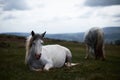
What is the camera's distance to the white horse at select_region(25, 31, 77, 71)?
37.0 feet

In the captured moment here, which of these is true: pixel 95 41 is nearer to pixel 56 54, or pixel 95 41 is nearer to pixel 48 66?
pixel 56 54

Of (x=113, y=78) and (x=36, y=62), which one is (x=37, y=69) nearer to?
(x=36, y=62)

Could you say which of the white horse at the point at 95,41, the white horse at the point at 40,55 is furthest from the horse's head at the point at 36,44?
the white horse at the point at 95,41

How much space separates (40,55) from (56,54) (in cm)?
227

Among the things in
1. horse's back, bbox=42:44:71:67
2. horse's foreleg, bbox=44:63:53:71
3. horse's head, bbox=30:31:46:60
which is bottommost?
horse's foreleg, bbox=44:63:53:71

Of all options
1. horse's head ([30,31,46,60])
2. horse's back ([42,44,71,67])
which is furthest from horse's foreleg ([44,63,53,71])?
horse's head ([30,31,46,60])

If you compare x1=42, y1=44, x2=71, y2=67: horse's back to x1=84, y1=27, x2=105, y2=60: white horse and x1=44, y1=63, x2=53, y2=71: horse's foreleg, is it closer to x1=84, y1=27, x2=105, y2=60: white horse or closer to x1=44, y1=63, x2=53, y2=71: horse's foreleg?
x1=44, y1=63, x2=53, y2=71: horse's foreleg

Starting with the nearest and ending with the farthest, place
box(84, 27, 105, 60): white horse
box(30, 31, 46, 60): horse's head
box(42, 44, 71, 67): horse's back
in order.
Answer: box(30, 31, 46, 60): horse's head
box(42, 44, 71, 67): horse's back
box(84, 27, 105, 60): white horse

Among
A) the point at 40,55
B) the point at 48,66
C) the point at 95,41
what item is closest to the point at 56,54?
the point at 48,66

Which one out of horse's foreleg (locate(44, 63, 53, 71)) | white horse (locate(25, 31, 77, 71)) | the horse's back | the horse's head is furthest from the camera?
the horse's back

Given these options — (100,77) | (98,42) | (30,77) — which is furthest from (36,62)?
(98,42)

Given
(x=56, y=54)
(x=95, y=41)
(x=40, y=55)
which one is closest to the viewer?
(x=40, y=55)

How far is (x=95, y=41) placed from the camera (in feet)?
57.8

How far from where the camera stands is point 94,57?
59.3ft
